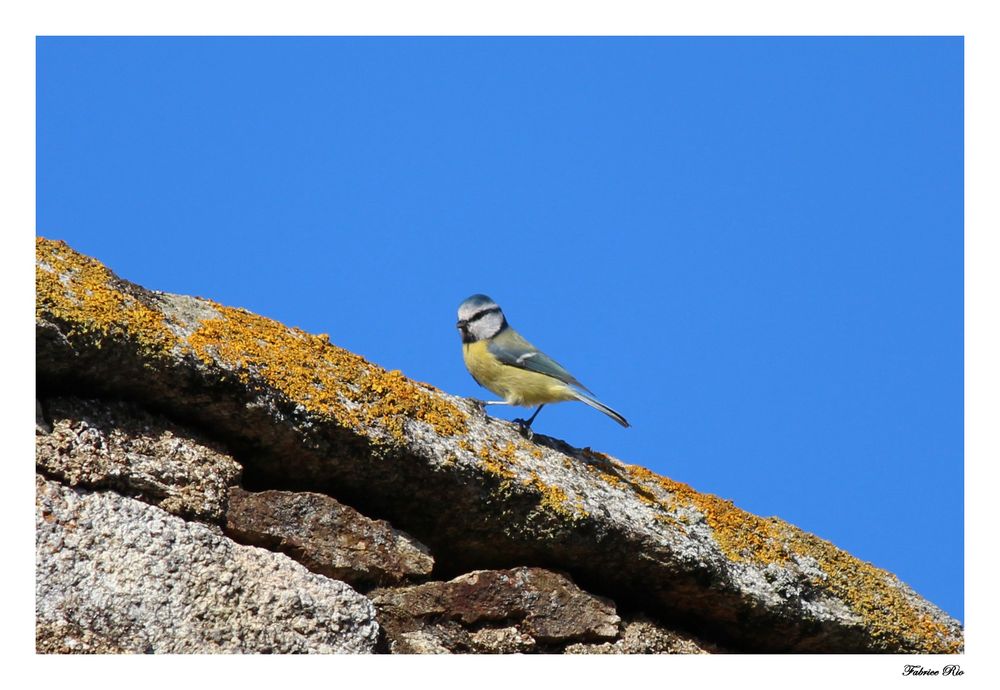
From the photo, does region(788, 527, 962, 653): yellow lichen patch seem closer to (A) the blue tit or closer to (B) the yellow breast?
(A) the blue tit

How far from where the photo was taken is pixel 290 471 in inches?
212

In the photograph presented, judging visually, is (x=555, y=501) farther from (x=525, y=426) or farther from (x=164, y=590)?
(x=164, y=590)

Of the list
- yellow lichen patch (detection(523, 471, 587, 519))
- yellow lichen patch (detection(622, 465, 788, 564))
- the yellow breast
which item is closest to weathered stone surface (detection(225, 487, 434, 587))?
yellow lichen patch (detection(523, 471, 587, 519))

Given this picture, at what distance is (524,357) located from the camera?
301 inches

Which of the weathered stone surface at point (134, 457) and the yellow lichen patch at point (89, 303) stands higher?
the yellow lichen patch at point (89, 303)

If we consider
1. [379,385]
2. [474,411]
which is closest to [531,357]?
[474,411]

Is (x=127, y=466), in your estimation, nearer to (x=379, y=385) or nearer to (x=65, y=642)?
(x=65, y=642)

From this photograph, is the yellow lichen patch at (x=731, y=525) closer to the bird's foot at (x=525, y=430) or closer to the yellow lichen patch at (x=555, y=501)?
the bird's foot at (x=525, y=430)

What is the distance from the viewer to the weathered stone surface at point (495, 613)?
5309mm

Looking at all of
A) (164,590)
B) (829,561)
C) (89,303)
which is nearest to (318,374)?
(89,303)

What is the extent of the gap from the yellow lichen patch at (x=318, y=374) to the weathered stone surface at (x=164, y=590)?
0.72 meters

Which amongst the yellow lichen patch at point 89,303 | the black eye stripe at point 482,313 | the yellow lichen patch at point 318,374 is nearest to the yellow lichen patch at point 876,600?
the yellow lichen patch at point 318,374

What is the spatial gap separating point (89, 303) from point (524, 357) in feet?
11.1

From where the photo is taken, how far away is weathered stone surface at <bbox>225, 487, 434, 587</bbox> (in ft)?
16.8
